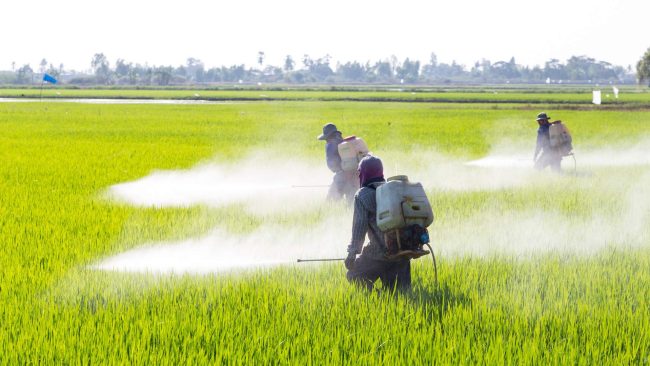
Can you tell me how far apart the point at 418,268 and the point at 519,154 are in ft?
51.5

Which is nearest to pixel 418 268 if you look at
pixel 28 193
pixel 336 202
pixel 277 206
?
pixel 336 202

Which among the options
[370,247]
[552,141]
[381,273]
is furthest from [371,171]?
[552,141]

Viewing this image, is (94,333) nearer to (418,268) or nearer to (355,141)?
(418,268)

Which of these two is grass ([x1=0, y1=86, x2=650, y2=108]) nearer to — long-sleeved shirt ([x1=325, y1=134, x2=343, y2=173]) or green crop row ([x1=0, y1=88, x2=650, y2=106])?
green crop row ([x1=0, y1=88, x2=650, y2=106])

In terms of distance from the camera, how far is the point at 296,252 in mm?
7832

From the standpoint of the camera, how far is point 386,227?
5.29 metres

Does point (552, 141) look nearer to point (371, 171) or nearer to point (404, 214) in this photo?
point (371, 171)

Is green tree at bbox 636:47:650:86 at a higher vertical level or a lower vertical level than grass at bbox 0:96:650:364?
higher

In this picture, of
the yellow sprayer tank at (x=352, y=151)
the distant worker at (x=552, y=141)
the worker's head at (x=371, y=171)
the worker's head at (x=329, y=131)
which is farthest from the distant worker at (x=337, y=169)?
the distant worker at (x=552, y=141)

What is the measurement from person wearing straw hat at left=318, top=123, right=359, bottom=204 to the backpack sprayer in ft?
15.2

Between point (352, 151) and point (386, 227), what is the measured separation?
351 centimetres

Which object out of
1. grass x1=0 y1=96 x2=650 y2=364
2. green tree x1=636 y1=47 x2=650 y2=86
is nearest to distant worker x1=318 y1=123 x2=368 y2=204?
grass x1=0 y1=96 x2=650 y2=364

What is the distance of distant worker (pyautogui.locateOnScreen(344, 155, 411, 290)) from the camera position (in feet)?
18.5

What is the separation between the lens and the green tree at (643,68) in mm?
98287
